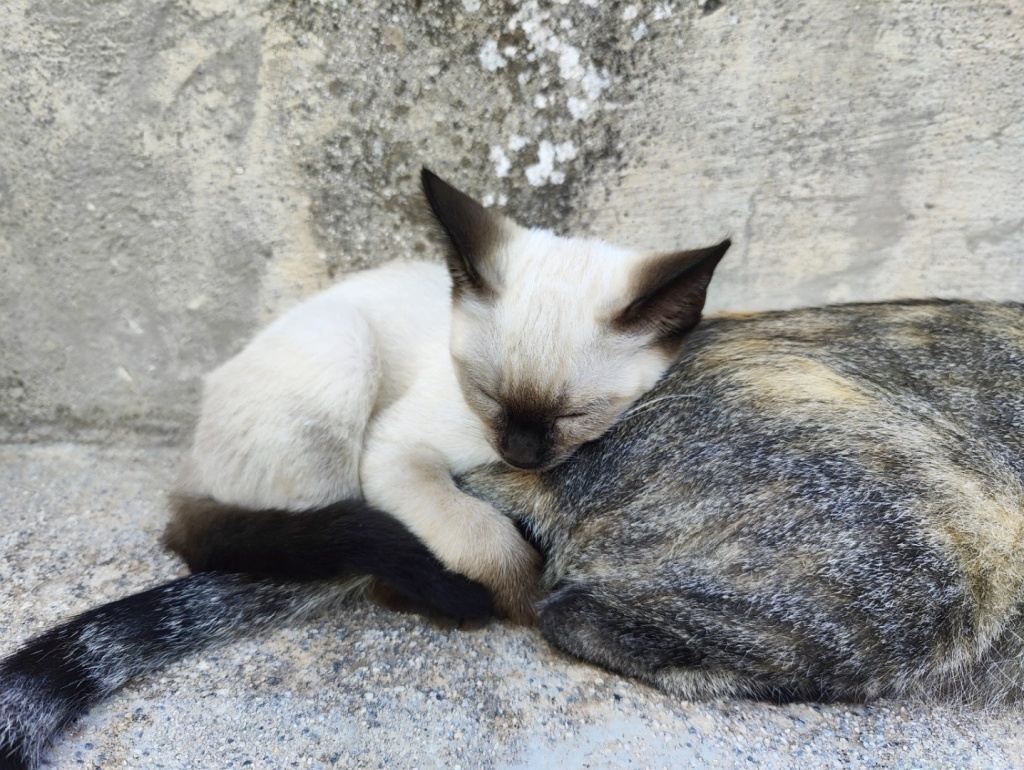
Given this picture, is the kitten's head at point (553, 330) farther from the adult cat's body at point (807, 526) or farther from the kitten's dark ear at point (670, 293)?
the adult cat's body at point (807, 526)

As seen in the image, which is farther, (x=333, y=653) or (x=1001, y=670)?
(x=333, y=653)

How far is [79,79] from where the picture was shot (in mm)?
3057

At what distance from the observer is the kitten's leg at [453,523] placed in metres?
2.28

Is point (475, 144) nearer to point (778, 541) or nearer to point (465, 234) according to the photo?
point (465, 234)

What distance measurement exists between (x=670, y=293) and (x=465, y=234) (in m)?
0.64

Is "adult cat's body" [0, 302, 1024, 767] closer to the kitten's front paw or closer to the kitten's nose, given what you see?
the kitten's front paw

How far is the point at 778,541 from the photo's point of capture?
2076 mm

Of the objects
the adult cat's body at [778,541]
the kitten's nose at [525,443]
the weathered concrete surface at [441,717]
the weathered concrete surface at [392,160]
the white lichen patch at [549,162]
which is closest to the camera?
the weathered concrete surface at [441,717]

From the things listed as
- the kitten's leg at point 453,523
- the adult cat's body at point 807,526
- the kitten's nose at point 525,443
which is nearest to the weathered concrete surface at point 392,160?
the kitten's leg at point 453,523

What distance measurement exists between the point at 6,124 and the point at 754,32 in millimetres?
3035

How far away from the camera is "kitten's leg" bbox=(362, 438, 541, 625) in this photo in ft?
7.47

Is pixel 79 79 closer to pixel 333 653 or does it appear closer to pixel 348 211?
pixel 348 211

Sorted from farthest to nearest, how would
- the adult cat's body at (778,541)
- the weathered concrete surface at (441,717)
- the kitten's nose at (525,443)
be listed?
the kitten's nose at (525,443) → the adult cat's body at (778,541) → the weathered concrete surface at (441,717)

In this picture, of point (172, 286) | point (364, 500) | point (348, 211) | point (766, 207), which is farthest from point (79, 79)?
point (766, 207)
